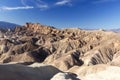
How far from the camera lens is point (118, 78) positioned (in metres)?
52.6

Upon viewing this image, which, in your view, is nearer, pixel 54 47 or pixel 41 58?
pixel 41 58

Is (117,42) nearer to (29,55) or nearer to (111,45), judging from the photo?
(111,45)

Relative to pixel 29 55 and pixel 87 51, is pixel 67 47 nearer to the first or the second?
pixel 87 51

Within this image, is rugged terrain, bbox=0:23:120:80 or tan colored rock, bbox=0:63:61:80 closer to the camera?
tan colored rock, bbox=0:63:61:80

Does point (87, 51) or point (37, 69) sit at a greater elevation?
point (37, 69)

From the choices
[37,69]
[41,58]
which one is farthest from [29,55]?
[37,69]

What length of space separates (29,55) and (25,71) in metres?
96.9

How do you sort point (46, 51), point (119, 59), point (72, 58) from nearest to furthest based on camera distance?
point (119, 59)
point (72, 58)
point (46, 51)

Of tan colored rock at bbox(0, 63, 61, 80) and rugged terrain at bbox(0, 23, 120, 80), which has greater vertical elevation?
tan colored rock at bbox(0, 63, 61, 80)

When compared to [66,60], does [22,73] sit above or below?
above

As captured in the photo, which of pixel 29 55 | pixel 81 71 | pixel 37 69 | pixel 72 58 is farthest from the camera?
pixel 29 55

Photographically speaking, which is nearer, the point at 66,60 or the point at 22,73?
the point at 22,73

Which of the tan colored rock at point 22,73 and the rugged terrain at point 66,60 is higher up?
the tan colored rock at point 22,73

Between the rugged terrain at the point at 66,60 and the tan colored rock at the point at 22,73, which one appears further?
the rugged terrain at the point at 66,60
